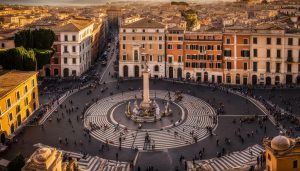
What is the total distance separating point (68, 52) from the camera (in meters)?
79.2

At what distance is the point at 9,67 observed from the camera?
211 ft

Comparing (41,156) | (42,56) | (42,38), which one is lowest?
(41,156)

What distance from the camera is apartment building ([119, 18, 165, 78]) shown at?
250ft

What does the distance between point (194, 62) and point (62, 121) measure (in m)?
28.3

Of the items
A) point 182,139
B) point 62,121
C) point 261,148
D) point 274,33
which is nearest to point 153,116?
point 182,139

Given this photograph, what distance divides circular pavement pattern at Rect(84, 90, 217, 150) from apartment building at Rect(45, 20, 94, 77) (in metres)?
18.3

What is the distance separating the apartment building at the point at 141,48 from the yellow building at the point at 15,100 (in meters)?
21.6

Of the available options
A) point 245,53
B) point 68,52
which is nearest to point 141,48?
point 68,52

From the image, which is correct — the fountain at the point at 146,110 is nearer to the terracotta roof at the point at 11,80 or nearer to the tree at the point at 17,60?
the terracotta roof at the point at 11,80

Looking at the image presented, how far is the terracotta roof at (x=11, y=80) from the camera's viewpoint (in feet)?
169

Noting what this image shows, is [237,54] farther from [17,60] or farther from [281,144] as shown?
[281,144]

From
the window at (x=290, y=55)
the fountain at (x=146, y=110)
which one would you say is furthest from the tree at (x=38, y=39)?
the window at (x=290, y=55)

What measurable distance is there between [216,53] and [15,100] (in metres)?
35.0

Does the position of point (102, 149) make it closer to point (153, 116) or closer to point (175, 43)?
point (153, 116)
